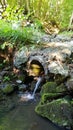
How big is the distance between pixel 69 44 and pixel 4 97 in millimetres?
2960

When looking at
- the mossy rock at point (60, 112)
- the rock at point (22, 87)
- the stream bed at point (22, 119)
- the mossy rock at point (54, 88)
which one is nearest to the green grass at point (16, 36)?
the rock at point (22, 87)

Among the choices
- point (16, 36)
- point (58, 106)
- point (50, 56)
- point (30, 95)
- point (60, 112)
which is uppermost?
point (16, 36)

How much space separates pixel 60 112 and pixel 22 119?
37.2 inches

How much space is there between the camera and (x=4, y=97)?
6992 millimetres

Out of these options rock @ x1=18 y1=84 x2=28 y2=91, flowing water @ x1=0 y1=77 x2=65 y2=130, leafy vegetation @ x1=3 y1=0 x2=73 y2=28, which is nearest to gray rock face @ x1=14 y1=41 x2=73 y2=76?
rock @ x1=18 y1=84 x2=28 y2=91

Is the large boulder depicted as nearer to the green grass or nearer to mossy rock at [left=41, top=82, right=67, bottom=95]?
mossy rock at [left=41, top=82, right=67, bottom=95]

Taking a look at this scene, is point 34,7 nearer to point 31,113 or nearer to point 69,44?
point 69,44

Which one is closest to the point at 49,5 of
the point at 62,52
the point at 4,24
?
the point at 4,24

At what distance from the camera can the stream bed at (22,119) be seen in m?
5.50

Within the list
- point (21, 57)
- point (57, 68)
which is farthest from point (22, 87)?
point (57, 68)

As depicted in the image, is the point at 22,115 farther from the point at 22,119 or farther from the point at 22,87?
the point at 22,87

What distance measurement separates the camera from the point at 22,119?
587 centimetres

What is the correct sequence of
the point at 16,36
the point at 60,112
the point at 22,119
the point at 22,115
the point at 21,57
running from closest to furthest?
the point at 60,112, the point at 22,119, the point at 22,115, the point at 21,57, the point at 16,36

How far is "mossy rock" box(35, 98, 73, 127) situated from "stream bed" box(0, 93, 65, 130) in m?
0.13
